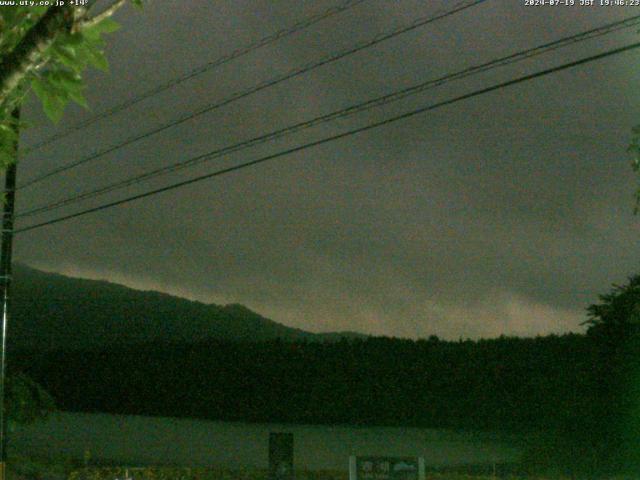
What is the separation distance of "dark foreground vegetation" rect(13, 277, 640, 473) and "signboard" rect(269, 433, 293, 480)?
8495 millimetres

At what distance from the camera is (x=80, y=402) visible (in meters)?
43.3

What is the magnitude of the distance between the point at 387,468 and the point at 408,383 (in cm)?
2481

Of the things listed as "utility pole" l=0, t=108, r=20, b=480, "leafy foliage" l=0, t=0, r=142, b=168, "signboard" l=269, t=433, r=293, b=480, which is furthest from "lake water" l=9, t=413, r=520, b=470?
Answer: "leafy foliage" l=0, t=0, r=142, b=168

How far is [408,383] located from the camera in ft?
117

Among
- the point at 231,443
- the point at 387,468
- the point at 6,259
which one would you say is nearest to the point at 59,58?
the point at 387,468

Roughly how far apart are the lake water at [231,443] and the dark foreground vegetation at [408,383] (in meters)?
1.05

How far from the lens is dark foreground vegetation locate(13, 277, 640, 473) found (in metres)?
22.8

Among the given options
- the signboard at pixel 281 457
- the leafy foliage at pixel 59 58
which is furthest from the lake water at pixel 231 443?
the leafy foliage at pixel 59 58

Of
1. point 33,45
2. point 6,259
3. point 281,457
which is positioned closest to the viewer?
point 33,45

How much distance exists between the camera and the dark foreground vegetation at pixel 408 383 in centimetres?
2281

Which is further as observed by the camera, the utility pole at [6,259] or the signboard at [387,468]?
the utility pole at [6,259]

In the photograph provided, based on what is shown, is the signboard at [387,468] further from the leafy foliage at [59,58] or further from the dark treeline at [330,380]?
the dark treeline at [330,380]

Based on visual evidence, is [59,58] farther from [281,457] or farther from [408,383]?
[408,383]

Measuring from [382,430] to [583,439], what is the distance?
13.2 m
